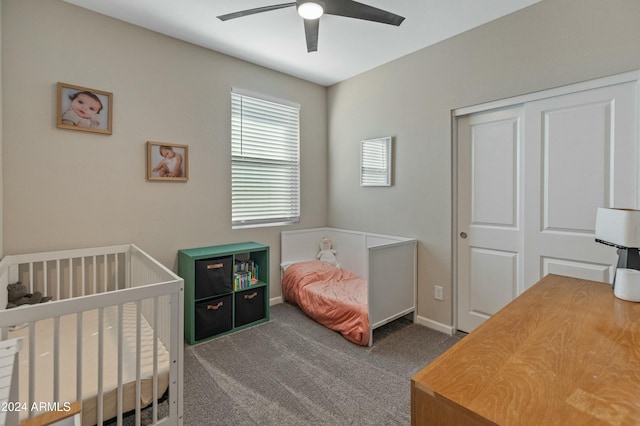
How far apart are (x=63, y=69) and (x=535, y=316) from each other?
10.8 ft

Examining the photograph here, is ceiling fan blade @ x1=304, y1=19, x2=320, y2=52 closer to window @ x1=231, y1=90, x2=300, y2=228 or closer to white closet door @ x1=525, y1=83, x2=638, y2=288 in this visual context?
window @ x1=231, y1=90, x2=300, y2=228

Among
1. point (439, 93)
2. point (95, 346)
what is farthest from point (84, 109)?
point (439, 93)

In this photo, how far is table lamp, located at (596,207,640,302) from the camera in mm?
1283

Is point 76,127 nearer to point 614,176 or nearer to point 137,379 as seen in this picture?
point 137,379

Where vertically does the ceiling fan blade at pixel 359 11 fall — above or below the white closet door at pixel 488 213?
above

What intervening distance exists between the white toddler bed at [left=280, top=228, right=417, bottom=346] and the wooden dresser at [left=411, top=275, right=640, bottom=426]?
1401mm

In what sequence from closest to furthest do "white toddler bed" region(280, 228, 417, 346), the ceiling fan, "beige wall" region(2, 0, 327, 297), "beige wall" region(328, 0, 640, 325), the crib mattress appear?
the crib mattress, the ceiling fan, "beige wall" region(328, 0, 640, 325), "beige wall" region(2, 0, 327, 297), "white toddler bed" region(280, 228, 417, 346)

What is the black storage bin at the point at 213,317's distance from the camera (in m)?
2.61

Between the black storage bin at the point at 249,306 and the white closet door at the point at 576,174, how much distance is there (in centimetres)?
233

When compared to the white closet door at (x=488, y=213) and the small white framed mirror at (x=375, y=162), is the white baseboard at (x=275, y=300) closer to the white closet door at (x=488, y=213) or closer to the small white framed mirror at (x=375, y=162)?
the small white framed mirror at (x=375, y=162)

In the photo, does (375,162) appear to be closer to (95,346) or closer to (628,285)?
(628,285)

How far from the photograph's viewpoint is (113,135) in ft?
8.10

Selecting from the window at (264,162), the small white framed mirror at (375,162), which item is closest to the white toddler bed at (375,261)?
the window at (264,162)

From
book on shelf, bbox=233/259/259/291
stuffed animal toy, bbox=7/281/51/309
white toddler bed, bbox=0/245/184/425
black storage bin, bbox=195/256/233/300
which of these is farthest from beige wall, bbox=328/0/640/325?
stuffed animal toy, bbox=7/281/51/309
